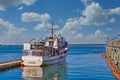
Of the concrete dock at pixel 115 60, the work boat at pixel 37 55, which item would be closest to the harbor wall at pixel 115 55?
the concrete dock at pixel 115 60

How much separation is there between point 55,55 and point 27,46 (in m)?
10.2

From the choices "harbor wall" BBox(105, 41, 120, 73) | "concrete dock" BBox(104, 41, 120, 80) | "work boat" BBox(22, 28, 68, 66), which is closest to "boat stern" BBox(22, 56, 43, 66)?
"work boat" BBox(22, 28, 68, 66)

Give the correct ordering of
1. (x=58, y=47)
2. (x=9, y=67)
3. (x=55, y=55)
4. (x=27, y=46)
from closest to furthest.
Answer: (x=9, y=67) < (x=27, y=46) < (x=55, y=55) < (x=58, y=47)

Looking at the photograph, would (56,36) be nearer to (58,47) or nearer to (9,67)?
(58,47)

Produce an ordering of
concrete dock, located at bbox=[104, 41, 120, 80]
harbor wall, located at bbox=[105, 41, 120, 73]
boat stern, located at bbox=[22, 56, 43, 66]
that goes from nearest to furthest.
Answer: concrete dock, located at bbox=[104, 41, 120, 80] < harbor wall, located at bbox=[105, 41, 120, 73] < boat stern, located at bbox=[22, 56, 43, 66]

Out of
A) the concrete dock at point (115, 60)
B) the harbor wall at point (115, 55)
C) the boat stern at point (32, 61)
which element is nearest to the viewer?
the concrete dock at point (115, 60)

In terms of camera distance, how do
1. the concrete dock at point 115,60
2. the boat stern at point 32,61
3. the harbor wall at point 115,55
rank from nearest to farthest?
the concrete dock at point 115,60 < the harbor wall at point 115,55 < the boat stern at point 32,61

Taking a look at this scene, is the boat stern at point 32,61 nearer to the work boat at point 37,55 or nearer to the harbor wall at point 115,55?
the work boat at point 37,55

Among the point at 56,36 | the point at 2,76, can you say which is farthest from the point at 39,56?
the point at 56,36

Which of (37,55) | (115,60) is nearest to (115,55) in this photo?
(115,60)

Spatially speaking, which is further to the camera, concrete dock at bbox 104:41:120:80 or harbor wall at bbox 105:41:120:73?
harbor wall at bbox 105:41:120:73

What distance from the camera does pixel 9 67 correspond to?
66.8 m

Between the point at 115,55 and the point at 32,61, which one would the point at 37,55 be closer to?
the point at 32,61

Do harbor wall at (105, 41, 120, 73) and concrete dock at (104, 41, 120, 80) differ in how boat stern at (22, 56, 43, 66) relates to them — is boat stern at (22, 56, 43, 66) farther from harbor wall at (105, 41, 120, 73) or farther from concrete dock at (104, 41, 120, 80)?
harbor wall at (105, 41, 120, 73)
